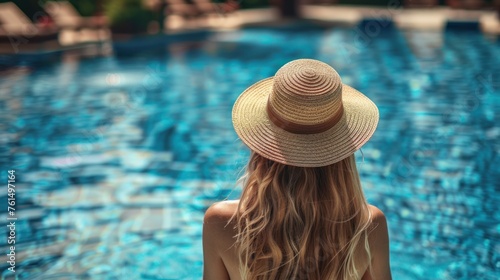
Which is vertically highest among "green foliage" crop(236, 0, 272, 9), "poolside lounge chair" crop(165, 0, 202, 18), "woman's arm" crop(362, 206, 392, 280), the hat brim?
the hat brim

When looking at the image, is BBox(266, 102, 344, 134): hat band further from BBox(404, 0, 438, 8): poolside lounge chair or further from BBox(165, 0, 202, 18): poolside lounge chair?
BBox(404, 0, 438, 8): poolside lounge chair

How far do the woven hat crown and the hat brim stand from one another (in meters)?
0.03

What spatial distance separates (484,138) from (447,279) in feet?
10.1

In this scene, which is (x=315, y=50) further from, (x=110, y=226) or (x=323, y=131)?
(x=323, y=131)

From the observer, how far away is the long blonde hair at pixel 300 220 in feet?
6.16

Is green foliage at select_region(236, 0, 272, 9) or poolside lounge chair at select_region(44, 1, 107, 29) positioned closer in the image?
poolside lounge chair at select_region(44, 1, 107, 29)

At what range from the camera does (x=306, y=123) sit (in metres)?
1.84

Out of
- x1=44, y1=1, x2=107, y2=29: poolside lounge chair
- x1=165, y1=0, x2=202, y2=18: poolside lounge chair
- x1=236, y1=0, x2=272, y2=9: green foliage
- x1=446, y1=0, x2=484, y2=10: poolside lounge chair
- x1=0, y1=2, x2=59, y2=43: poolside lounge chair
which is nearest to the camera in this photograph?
x1=0, y1=2, x2=59, y2=43: poolside lounge chair

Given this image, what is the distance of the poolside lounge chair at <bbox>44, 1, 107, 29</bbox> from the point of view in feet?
43.6

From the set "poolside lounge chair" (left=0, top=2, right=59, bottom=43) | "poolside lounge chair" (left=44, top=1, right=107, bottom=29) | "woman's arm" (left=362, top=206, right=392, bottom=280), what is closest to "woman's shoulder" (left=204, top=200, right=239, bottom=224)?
"woman's arm" (left=362, top=206, right=392, bottom=280)

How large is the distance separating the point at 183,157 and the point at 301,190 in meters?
4.40

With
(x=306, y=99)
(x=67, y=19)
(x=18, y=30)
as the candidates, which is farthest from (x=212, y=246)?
(x=67, y=19)

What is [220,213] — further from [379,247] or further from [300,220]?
[379,247]

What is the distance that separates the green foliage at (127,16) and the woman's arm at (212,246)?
1212cm
